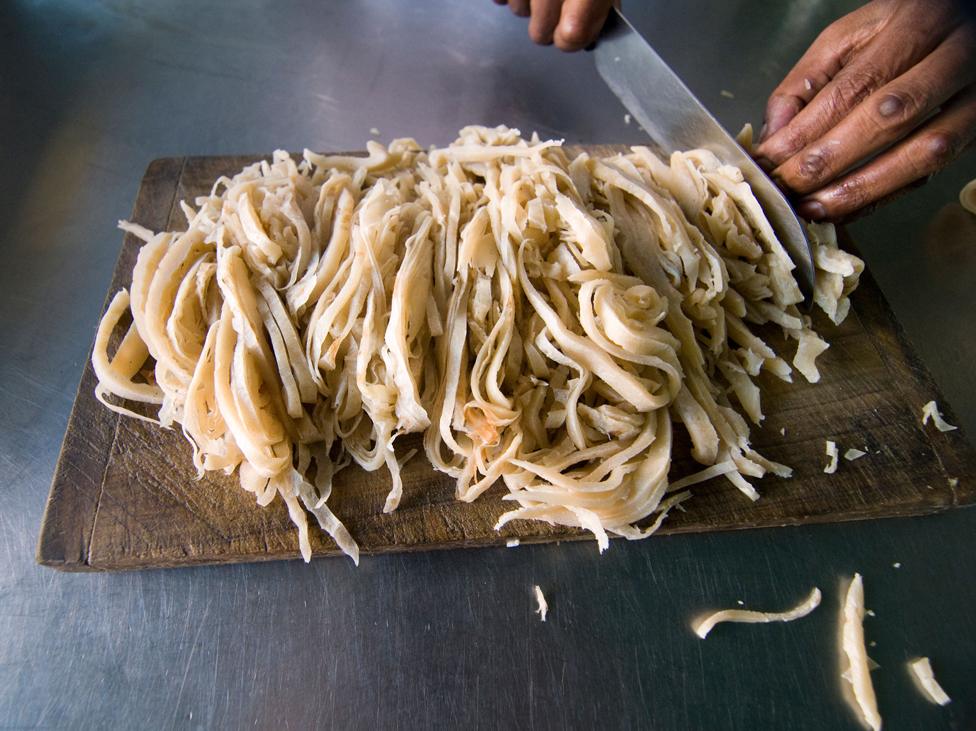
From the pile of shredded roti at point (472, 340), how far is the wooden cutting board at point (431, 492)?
0.17 ft

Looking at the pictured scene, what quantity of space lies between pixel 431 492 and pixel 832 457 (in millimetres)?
988

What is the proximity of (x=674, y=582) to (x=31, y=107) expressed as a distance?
9.65 feet

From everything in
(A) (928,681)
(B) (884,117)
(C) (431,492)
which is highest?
(B) (884,117)

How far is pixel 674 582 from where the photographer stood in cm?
152

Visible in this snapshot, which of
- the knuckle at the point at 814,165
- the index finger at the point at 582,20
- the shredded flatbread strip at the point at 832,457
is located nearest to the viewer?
the shredded flatbread strip at the point at 832,457

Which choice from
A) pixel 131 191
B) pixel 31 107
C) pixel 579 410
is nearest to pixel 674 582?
pixel 579 410

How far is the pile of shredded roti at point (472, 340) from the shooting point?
1.45 metres

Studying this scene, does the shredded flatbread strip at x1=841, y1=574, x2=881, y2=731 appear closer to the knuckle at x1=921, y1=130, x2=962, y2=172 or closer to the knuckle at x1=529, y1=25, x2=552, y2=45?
the knuckle at x1=921, y1=130, x2=962, y2=172

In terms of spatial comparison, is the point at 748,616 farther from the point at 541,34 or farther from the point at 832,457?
the point at 541,34

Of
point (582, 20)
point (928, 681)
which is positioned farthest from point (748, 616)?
point (582, 20)

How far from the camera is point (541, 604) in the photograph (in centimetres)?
147

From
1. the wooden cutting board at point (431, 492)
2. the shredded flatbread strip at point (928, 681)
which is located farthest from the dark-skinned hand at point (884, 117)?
the shredded flatbread strip at point (928, 681)

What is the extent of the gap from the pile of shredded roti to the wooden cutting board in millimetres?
51

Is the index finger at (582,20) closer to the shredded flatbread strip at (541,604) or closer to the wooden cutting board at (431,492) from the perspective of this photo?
the wooden cutting board at (431,492)
